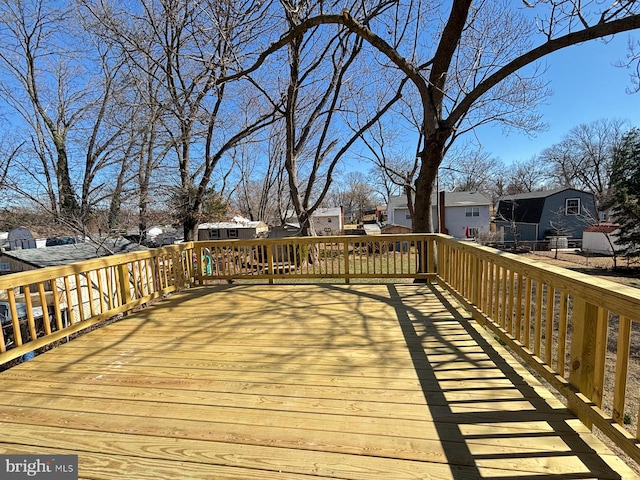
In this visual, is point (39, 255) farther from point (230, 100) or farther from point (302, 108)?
point (302, 108)

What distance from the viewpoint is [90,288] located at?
10.7ft

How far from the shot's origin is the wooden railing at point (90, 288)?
2.52 metres

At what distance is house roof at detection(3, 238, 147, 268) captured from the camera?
8.53 m

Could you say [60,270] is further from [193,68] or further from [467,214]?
[467,214]

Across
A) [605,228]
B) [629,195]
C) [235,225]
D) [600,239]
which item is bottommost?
[600,239]

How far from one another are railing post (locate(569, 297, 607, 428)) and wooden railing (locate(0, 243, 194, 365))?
135 inches

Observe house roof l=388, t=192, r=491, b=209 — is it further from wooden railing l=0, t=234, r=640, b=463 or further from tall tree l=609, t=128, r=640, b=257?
wooden railing l=0, t=234, r=640, b=463

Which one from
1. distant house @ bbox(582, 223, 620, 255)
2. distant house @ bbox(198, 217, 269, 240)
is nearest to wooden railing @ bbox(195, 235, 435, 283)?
distant house @ bbox(198, 217, 269, 240)

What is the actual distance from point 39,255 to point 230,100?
7.72m

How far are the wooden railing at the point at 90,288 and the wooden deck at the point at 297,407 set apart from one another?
9.2 inches

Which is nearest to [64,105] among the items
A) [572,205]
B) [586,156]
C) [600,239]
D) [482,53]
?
[482,53]

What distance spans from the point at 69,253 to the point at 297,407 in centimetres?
1079

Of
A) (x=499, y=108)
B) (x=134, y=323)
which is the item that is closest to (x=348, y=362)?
(x=134, y=323)

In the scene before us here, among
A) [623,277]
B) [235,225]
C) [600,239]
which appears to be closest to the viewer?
[623,277]
